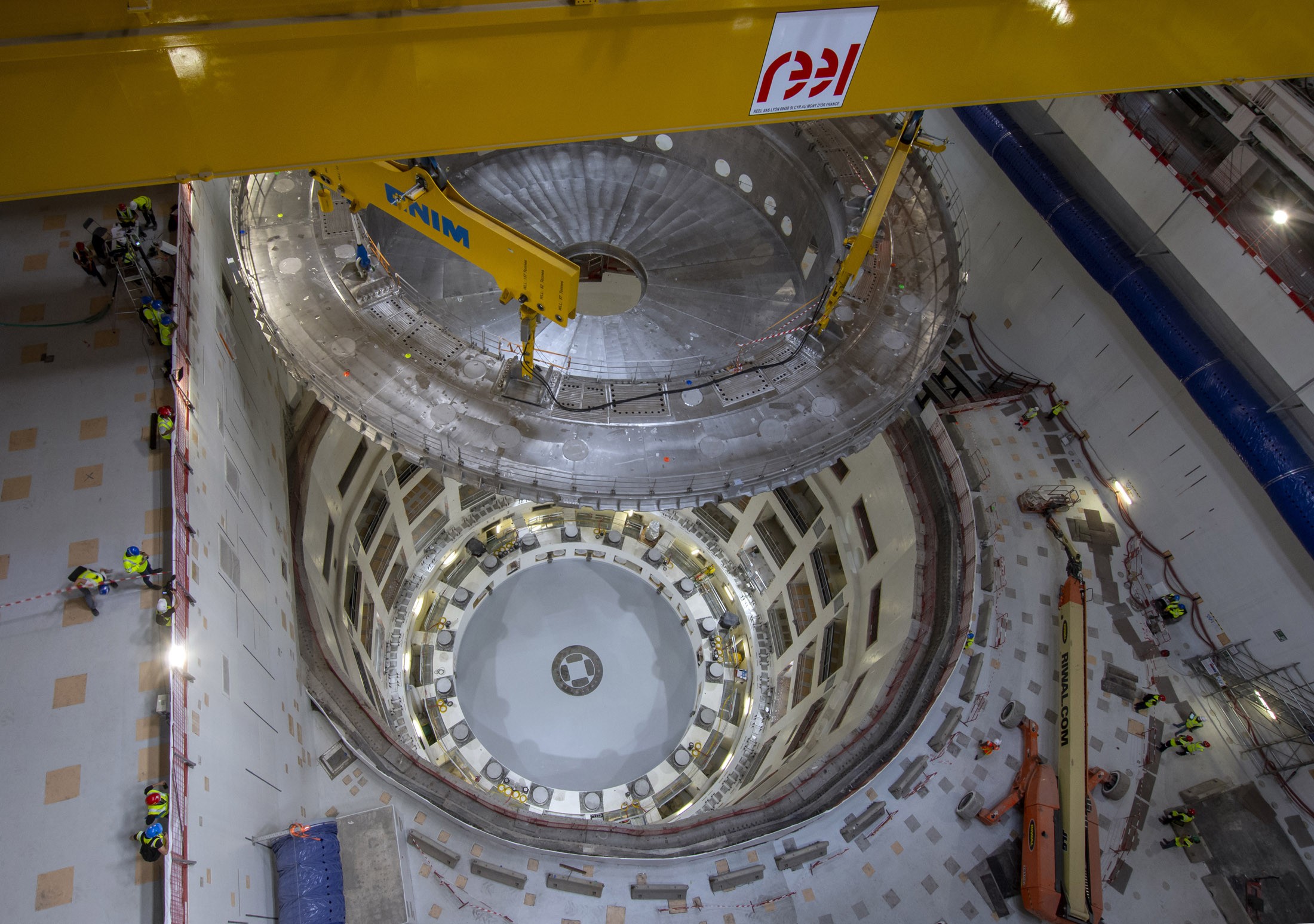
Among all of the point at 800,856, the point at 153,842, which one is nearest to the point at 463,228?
the point at 153,842

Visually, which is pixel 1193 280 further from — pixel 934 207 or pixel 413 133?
pixel 413 133

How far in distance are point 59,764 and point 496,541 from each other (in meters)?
18.6

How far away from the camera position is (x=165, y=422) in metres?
11.2

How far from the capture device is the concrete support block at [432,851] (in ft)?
42.3

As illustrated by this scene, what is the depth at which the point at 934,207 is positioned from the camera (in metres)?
19.0

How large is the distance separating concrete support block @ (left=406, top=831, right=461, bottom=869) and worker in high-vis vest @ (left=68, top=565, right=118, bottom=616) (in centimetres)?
616

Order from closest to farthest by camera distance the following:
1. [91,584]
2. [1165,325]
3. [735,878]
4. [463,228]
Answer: [91,584]
[463,228]
[735,878]
[1165,325]

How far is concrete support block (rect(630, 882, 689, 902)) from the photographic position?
1311 centimetres

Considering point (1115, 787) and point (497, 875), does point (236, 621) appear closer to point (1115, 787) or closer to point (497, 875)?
point (497, 875)

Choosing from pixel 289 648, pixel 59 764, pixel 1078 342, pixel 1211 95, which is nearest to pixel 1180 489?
pixel 1078 342

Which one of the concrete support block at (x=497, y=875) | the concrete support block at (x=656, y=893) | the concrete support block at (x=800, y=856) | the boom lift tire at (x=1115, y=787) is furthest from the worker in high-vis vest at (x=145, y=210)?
the boom lift tire at (x=1115, y=787)

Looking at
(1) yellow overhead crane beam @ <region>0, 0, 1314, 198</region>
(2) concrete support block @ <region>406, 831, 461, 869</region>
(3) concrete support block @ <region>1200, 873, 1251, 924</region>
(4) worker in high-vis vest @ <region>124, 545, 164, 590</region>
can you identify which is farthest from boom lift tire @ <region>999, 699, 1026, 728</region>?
(4) worker in high-vis vest @ <region>124, 545, 164, 590</region>

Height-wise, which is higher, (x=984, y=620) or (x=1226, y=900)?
(x=984, y=620)

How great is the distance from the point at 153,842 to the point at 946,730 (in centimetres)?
1310
